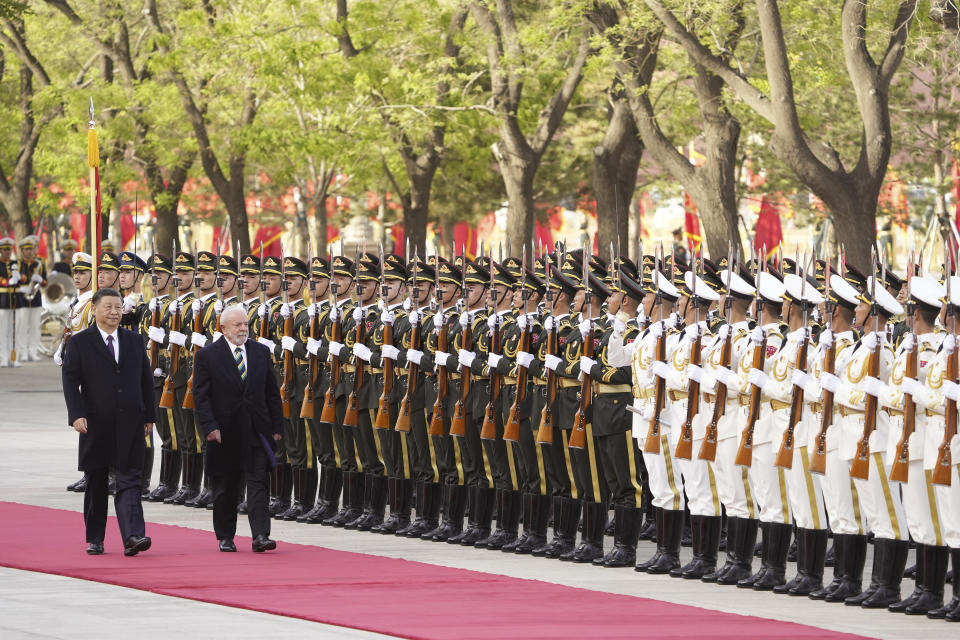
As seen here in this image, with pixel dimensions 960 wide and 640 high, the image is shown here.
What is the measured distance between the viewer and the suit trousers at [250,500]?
11562 millimetres

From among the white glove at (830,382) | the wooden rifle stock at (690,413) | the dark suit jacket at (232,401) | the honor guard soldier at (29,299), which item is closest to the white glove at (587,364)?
the wooden rifle stock at (690,413)

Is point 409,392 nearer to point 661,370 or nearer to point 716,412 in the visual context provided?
point 661,370

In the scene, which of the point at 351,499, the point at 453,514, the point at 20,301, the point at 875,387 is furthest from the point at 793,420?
the point at 20,301

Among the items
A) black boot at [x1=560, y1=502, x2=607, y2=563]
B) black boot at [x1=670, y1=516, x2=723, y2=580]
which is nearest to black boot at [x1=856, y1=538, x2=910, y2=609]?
black boot at [x1=670, y1=516, x2=723, y2=580]

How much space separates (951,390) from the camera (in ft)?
29.7

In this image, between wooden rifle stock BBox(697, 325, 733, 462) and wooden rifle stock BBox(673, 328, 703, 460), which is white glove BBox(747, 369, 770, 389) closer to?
wooden rifle stock BBox(697, 325, 733, 462)

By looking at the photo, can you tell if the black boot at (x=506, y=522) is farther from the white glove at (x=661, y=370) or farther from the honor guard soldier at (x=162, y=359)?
the honor guard soldier at (x=162, y=359)

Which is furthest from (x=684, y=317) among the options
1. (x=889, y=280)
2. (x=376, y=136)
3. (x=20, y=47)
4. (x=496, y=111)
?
(x=20, y=47)

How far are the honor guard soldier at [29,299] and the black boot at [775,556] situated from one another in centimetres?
2095

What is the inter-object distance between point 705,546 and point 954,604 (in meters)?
1.84

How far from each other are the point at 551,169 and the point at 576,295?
84.5 ft

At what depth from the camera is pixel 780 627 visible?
29.5 feet

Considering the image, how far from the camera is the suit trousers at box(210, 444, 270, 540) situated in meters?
11.6

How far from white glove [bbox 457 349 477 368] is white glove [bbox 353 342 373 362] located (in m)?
0.92
